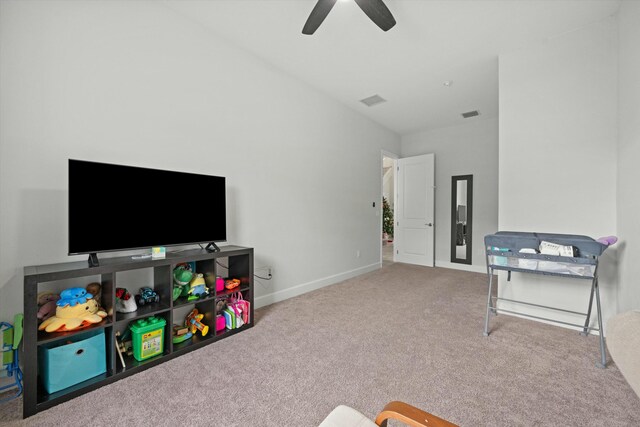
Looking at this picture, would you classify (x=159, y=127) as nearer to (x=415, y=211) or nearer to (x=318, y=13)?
(x=318, y=13)

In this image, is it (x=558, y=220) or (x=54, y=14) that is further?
(x=558, y=220)

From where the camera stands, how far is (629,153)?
2039 mm

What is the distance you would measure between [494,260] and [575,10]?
7.25ft

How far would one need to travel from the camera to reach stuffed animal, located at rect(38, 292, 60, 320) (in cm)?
163

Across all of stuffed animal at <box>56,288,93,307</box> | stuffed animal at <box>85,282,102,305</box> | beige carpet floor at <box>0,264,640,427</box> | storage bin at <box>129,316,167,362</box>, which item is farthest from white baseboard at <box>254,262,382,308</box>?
stuffed animal at <box>56,288,93,307</box>

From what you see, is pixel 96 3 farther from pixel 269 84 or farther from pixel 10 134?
pixel 269 84

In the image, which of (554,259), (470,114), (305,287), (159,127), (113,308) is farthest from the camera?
(470,114)

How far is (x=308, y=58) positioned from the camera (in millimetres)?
3029

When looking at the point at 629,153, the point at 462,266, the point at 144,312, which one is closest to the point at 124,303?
the point at 144,312

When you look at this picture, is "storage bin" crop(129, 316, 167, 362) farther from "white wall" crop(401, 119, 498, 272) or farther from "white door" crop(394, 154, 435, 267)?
"white wall" crop(401, 119, 498, 272)

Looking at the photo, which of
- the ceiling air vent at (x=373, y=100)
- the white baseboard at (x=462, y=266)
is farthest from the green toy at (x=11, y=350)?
the white baseboard at (x=462, y=266)

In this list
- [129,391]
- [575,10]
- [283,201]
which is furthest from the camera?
[283,201]

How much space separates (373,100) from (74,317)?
4.08m

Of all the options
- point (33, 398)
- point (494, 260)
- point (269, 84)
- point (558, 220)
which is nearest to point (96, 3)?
point (269, 84)
